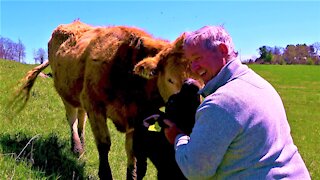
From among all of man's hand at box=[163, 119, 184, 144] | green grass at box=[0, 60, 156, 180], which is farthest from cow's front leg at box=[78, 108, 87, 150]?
man's hand at box=[163, 119, 184, 144]

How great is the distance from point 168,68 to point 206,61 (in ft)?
8.63

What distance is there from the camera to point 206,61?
288 cm

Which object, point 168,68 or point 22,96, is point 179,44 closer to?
point 168,68

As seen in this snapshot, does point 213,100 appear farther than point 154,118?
No

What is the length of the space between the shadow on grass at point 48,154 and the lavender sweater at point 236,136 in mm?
3209

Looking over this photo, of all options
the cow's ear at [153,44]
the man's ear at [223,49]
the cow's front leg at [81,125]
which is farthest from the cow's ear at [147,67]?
the cow's front leg at [81,125]

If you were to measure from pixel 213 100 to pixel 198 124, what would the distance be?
0.17 metres

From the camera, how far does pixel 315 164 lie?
1050 centimetres

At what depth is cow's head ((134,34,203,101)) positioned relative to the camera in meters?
5.37

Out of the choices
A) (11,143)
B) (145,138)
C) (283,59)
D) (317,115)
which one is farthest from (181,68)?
(283,59)

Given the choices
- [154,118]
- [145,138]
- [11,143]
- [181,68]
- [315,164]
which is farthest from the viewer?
[315,164]

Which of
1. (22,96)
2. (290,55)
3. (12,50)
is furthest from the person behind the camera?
(290,55)

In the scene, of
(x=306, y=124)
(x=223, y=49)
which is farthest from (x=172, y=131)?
(x=306, y=124)

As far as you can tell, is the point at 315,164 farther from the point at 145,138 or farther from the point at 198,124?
the point at 198,124
